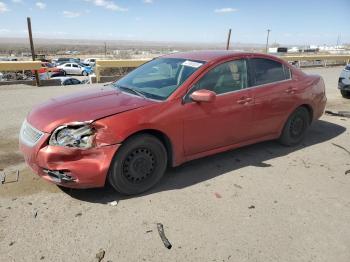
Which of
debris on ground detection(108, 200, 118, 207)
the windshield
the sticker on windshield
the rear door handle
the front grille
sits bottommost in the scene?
debris on ground detection(108, 200, 118, 207)

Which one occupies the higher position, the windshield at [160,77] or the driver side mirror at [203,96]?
the windshield at [160,77]

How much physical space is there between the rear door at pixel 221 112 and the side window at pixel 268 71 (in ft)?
0.85

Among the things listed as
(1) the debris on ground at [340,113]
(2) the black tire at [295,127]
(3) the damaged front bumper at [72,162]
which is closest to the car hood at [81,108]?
(3) the damaged front bumper at [72,162]

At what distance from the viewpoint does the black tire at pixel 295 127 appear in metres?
5.62

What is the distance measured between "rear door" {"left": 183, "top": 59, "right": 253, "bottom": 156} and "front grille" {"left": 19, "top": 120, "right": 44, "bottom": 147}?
1.71 meters

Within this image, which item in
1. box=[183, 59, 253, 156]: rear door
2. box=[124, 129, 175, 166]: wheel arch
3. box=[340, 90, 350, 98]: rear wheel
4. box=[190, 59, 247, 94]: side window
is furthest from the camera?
box=[340, 90, 350, 98]: rear wheel

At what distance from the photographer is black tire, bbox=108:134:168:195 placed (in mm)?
3770

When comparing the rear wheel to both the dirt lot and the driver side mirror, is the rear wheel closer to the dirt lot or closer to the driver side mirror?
the dirt lot

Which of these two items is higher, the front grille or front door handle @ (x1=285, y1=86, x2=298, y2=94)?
front door handle @ (x1=285, y1=86, x2=298, y2=94)

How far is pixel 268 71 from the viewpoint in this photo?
523 cm

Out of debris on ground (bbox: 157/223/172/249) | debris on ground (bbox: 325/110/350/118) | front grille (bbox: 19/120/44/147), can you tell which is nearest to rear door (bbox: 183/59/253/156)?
debris on ground (bbox: 157/223/172/249)

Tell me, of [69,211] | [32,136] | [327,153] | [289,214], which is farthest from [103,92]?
[327,153]

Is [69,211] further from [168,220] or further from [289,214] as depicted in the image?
[289,214]

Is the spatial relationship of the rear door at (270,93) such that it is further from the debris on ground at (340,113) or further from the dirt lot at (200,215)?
the debris on ground at (340,113)
